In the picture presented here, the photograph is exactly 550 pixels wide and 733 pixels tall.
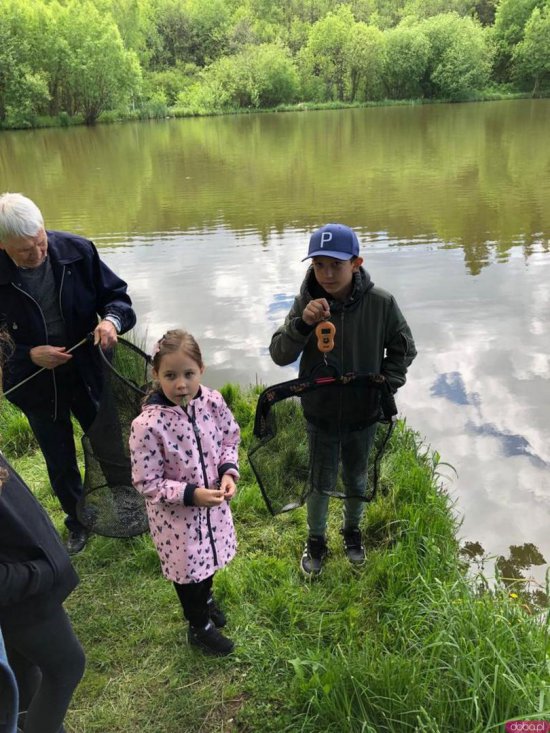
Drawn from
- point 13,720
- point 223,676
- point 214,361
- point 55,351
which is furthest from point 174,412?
point 214,361

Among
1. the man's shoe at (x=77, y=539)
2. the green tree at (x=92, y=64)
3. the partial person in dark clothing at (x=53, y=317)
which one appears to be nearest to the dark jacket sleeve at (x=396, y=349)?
the partial person in dark clothing at (x=53, y=317)

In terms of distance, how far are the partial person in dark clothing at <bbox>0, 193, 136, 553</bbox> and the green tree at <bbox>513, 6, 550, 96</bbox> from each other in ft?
197

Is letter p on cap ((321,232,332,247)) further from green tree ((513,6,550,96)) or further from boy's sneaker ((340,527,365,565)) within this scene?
green tree ((513,6,550,96))

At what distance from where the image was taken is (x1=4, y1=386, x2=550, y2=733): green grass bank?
1.90 meters

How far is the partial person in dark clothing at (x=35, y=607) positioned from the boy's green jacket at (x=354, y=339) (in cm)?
132

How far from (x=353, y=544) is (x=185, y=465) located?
56.2 inches

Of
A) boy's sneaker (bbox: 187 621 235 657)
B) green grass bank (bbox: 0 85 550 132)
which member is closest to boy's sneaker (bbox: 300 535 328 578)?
boy's sneaker (bbox: 187 621 235 657)

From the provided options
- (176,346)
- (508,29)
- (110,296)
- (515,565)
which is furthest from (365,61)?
(176,346)

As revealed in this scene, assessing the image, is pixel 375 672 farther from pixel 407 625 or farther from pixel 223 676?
pixel 223 676

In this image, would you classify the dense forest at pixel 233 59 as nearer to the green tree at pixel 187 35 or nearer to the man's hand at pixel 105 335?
the green tree at pixel 187 35

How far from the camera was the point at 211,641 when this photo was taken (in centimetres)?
234

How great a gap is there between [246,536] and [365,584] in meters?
0.81

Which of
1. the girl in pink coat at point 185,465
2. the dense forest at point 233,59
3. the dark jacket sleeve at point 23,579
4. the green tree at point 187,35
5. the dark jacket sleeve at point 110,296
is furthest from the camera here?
the green tree at point 187,35

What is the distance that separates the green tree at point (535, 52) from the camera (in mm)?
49156
